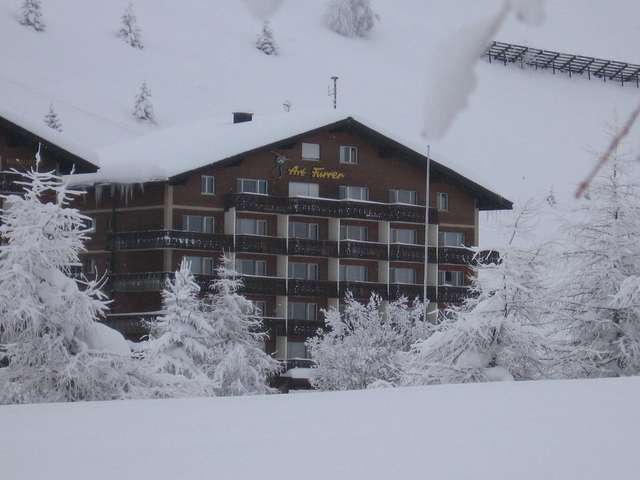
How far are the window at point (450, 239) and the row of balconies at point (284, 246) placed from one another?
2.04 ft

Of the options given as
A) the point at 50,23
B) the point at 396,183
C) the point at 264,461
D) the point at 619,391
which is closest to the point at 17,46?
the point at 50,23

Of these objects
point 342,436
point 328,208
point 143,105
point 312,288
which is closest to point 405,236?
point 328,208

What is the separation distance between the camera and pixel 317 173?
4703 centimetres

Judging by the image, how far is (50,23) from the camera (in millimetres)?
2498

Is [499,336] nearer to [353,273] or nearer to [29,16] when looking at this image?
[353,273]

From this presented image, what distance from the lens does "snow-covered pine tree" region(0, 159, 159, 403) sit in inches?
901

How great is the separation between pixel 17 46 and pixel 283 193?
43093mm

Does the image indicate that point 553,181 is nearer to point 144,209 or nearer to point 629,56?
point 629,56

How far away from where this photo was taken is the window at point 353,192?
4722 centimetres

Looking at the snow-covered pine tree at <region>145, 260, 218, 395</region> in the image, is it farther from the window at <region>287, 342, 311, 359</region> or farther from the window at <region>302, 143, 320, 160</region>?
the window at <region>302, 143, 320, 160</region>

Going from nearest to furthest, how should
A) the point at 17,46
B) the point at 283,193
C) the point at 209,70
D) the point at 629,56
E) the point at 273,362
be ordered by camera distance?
1. the point at 629,56
2. the point at 209,70
3. the point at 17,46
4. the point at 273,362
5. the point at 283,193

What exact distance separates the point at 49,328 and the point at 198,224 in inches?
848

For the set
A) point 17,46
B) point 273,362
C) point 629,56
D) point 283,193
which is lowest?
point 273,362

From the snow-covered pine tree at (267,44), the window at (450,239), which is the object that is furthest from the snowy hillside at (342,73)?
the window at (450,239)
